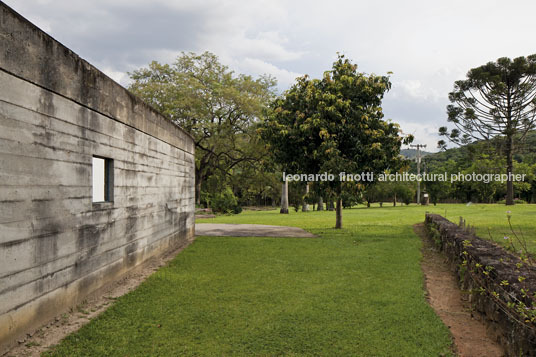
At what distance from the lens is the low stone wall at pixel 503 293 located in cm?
343

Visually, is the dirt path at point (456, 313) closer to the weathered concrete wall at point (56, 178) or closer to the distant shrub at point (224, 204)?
the weathered concrete wall at point (56, 178)

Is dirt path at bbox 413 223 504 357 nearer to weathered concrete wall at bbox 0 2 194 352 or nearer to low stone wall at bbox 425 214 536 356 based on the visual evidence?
low stone wall at bbox 425 214 536 356

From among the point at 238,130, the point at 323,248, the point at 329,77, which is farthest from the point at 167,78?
the point at 323,248

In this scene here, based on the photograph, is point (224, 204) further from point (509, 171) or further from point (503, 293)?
point (509, 171)

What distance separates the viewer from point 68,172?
16.2 feet

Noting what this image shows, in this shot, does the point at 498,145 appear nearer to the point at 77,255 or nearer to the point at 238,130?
the point at 238,130

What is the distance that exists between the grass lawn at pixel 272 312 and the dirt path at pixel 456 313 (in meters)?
0.20

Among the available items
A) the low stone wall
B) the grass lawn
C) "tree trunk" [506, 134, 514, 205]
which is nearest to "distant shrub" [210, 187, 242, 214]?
the grass lawn

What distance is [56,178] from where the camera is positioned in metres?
4.67

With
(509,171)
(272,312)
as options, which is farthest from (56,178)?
(509,171)

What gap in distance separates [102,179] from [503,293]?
607 centimetres

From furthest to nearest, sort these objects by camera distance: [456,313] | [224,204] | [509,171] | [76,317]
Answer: [509,171]
[224,204]
[456,313]
[76,317]

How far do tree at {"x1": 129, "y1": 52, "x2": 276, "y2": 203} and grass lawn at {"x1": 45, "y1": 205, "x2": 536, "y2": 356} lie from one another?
67.7 feet

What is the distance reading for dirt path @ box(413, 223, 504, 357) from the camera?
4.15 metres
